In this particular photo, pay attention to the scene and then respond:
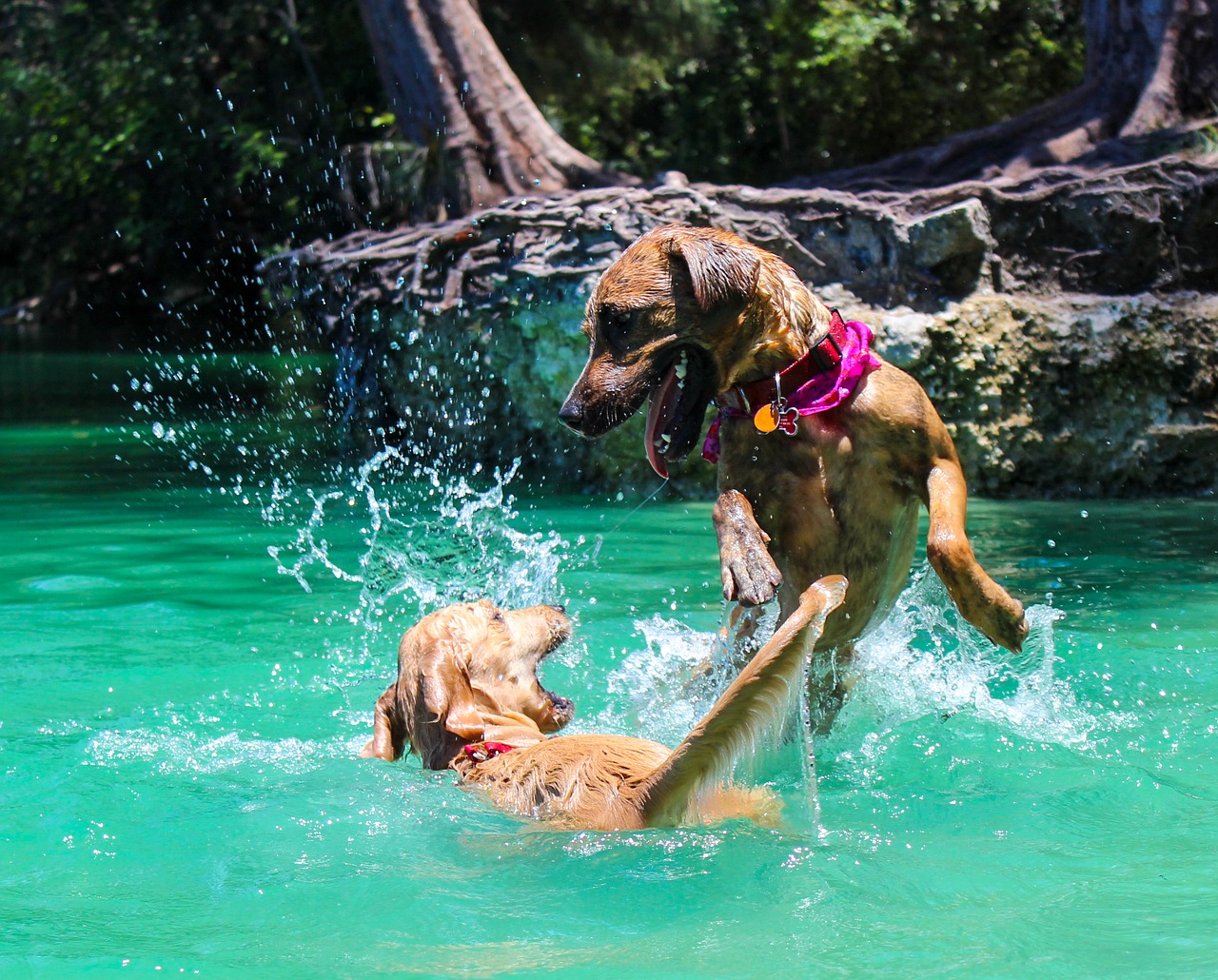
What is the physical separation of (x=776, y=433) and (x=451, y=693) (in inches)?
55.9

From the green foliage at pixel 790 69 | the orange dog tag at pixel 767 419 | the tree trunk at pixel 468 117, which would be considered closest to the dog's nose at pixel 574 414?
the orange dog tag at pixel 767 419

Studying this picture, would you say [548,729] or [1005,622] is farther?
[548,729]

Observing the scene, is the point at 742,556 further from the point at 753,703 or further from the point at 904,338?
the point at 904,338

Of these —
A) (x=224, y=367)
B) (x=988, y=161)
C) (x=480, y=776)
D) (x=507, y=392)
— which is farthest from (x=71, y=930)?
(x=224, y=367)

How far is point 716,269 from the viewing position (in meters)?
4.14

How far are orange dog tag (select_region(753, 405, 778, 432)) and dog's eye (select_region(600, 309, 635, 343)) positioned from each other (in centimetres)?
52

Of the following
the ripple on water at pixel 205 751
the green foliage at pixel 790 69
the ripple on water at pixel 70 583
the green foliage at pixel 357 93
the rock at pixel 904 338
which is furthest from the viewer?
the green foliage at pixel 357 93

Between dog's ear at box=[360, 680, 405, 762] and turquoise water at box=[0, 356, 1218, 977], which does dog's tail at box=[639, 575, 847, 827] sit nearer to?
turquoise water at box=[0, 356, 1218, 977]

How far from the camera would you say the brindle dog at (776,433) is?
4.16 m

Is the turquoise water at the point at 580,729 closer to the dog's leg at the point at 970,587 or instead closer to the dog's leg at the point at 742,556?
the dog's leg at the point at 970,587

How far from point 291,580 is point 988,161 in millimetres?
8756

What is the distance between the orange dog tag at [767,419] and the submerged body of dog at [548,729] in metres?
0.58

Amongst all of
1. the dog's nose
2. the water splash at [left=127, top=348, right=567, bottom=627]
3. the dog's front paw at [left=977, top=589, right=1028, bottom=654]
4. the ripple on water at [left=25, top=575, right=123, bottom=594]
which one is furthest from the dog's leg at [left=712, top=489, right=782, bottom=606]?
the ripple on water at [left=25, top=575, right=123, bottom=594]

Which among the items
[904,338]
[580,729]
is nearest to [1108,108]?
[904,338]
